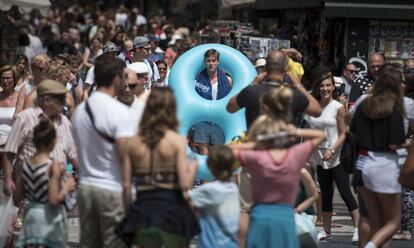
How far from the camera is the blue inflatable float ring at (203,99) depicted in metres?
12.0

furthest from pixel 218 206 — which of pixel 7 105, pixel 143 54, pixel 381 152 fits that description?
pixel 143 54

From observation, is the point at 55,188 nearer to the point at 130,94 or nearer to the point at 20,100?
the point at 130,94

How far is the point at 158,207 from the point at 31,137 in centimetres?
172

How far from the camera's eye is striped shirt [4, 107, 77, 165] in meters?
9.18

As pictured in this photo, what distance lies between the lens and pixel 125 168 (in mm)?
8047

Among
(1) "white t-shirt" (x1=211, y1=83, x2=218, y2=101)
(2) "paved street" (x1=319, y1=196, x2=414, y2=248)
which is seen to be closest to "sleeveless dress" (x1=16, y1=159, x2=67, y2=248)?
(2) "paved street" (x1=319, y1=196, x2=414, y2=248)

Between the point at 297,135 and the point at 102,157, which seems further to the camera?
the point at 297,135

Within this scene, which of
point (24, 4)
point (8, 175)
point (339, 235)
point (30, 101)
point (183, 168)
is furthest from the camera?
point (24, 4)

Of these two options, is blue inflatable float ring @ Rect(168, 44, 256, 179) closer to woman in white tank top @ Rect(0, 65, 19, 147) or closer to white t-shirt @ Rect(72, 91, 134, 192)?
woman in white tank top @ Rect(0, 65, 19, 147)

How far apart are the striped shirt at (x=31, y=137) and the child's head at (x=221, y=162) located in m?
1.39

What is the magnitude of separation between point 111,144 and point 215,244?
103 centimetres

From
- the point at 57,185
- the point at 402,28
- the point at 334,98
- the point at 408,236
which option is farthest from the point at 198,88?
the point at 402,28

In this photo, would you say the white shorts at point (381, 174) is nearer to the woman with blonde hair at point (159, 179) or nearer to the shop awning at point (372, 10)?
the woman with blonde hair at point (159, 179)

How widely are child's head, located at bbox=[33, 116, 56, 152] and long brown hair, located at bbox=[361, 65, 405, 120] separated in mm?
2621
